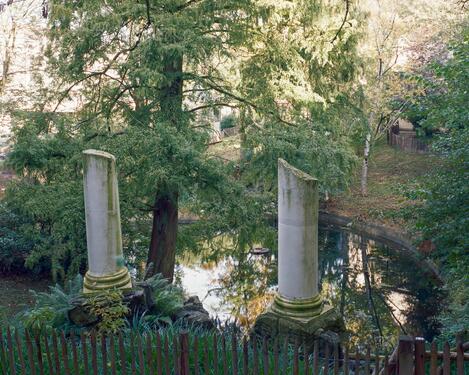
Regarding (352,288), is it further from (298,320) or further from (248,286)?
(298,320)

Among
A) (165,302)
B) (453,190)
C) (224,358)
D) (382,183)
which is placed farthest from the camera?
(382,183)

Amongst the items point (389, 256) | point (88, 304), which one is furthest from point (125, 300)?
point (389, 256)

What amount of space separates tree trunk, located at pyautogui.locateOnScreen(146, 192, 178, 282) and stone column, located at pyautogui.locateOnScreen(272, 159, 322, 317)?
5.58 metres

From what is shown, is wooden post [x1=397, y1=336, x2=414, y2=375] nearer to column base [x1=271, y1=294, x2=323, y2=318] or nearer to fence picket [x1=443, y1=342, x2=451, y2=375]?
fence picket [x1=443, y1=342, x2=451, y2=375]

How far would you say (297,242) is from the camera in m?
6.72

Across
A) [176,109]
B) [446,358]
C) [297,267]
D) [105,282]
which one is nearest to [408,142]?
[176,109]

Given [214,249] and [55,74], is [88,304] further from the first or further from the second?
[214,249]

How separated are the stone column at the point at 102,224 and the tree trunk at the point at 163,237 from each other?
4.45 metres

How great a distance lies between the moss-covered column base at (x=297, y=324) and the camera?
262 inches

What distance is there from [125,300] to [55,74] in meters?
6.09

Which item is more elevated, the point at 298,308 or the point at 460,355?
the point at 460,355

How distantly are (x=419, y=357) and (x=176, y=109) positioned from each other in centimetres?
847

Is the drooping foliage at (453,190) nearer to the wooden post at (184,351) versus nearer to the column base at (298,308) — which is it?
the column base at (298,308)

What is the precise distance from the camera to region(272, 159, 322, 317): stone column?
657cm
